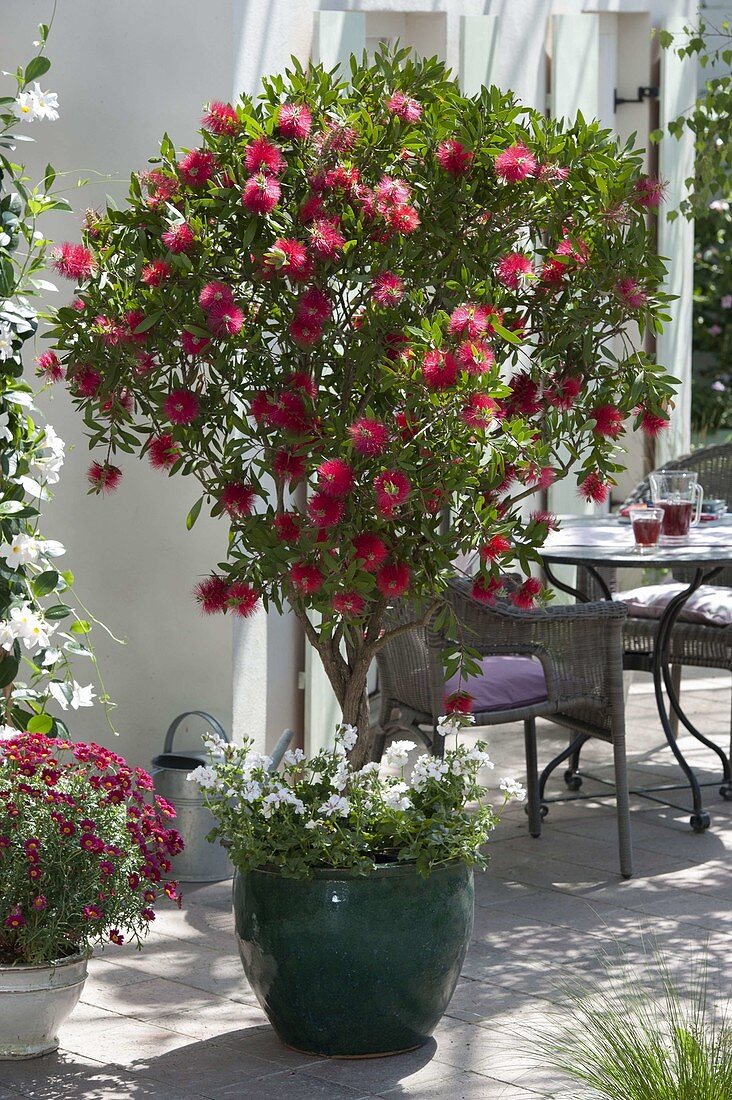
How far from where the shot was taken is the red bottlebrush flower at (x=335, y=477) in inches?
116

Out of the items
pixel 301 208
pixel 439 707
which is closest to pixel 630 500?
pixel 439 707

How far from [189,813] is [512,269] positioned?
82.4 inches

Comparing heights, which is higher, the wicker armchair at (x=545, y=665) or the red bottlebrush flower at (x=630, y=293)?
the red bottlebrush flower at (x=630, y=293)

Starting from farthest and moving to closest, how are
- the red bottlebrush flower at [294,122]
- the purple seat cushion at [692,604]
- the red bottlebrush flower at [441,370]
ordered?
the purple seat cushion at [692,604], the red bottlebrush flower at [294,122], the red bottlebrush flower at [441,370]

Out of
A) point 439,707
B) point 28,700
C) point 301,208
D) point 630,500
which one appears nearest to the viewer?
point 301,208

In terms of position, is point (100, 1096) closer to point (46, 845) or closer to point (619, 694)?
point (46, 845)

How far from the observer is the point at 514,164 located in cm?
308

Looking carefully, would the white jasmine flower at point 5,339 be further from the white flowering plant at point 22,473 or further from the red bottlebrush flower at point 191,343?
the red bottlebrush flower at point 191,343

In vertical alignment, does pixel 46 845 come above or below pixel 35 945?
above

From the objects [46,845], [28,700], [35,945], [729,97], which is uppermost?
[729,97]

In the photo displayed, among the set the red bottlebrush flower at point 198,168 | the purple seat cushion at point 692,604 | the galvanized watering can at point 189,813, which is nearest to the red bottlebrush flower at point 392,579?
the red bottlebrush flower at point 198,168

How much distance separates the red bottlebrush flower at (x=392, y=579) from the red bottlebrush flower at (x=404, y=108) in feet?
2.86

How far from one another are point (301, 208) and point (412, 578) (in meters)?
0.78

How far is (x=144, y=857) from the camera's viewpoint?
334cm
